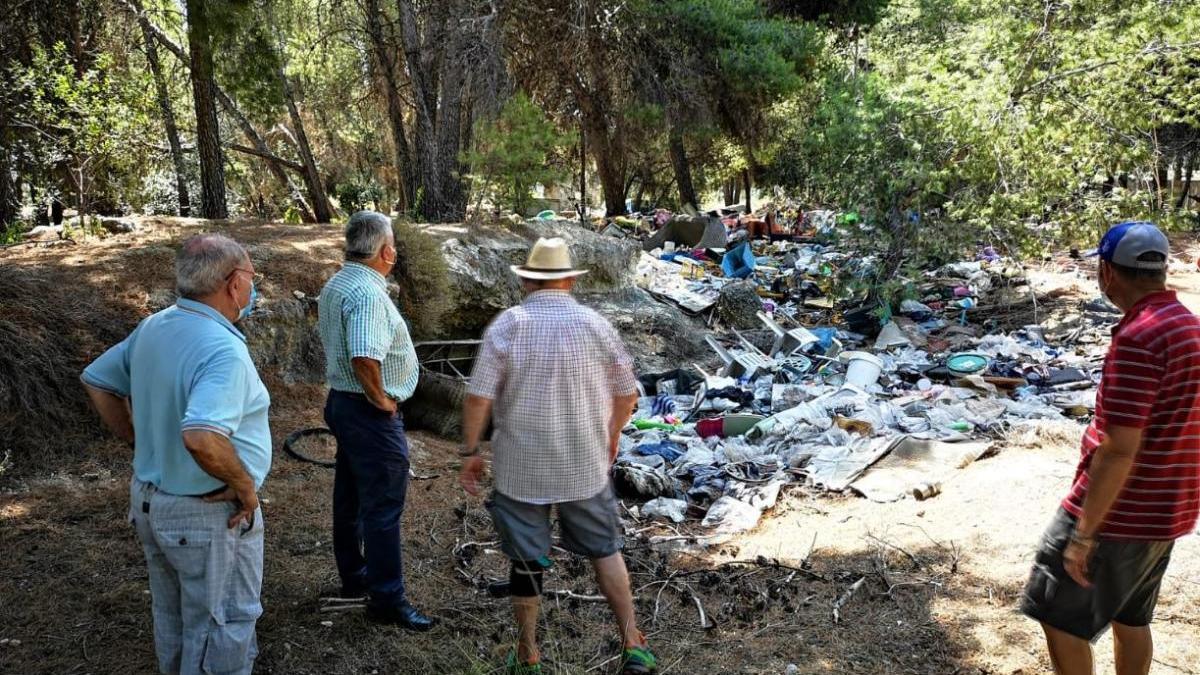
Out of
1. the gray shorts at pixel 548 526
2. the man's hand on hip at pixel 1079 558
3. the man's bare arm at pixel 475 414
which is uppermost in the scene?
the man's bare arm at pixel 475 414

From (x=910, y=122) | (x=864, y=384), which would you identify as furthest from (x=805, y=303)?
(x=864, y=384)

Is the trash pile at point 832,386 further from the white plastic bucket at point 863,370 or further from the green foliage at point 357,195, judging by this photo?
the green foliage at point 357,195

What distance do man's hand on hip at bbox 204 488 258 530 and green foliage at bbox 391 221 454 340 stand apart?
19.6 feet

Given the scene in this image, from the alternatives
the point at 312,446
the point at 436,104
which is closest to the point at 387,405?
the point at 312,446

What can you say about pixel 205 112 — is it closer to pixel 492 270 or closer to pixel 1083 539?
pixel 492 270

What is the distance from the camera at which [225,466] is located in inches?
91.7

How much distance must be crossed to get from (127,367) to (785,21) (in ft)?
57.1

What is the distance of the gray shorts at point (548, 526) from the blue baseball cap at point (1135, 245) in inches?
68.5

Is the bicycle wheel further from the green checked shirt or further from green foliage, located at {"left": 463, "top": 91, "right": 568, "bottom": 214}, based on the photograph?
green foliage, located at {"left": 463, "top": 91, "right": 568, "bottom": 214}

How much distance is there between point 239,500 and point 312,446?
389 centimetres

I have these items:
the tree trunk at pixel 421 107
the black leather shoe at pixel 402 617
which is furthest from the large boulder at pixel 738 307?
the black leather shoe at pixel 402 617

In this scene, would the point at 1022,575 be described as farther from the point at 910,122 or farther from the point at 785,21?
the point at 785,21

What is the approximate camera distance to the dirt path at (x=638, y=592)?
339cm

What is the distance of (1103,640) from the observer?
139 inches
